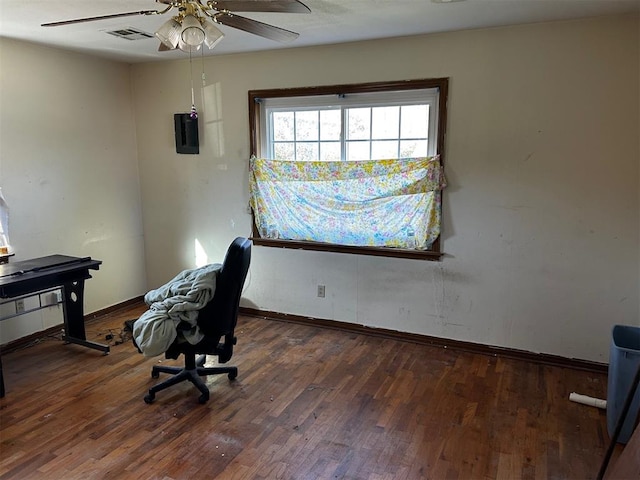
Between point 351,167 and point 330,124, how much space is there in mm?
426

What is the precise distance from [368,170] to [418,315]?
3.94 feet

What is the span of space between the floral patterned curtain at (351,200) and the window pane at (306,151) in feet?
0.34

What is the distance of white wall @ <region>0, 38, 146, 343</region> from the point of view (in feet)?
11.3

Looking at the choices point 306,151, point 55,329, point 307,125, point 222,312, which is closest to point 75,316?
point 55,329

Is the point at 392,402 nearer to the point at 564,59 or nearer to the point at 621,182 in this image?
the point at 621,182

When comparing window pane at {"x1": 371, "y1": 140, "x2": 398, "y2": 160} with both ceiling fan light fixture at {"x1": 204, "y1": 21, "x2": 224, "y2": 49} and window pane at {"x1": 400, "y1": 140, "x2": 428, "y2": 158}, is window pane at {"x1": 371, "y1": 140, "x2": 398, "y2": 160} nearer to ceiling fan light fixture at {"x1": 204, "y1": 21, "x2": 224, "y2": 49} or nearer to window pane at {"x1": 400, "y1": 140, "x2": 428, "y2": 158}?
Result: window pane at {"x1": 400, "y1": 140, "x2": 428, "y2": 158}

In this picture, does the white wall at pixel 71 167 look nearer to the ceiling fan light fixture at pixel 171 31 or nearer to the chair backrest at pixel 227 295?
the chair backrest at pixel 227 295

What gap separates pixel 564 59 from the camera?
2.93 meters

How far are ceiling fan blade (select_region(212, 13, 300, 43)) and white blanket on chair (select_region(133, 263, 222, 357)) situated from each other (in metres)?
1.32

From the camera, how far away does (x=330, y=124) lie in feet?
12.3

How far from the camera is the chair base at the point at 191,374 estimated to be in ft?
8.91

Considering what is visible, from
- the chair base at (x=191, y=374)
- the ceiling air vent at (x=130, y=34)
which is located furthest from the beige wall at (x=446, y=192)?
the chair base at (x=191, y=374)

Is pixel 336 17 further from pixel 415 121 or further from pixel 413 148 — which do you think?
pixel 413 148

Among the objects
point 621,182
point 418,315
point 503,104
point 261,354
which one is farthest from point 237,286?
point 621,182
